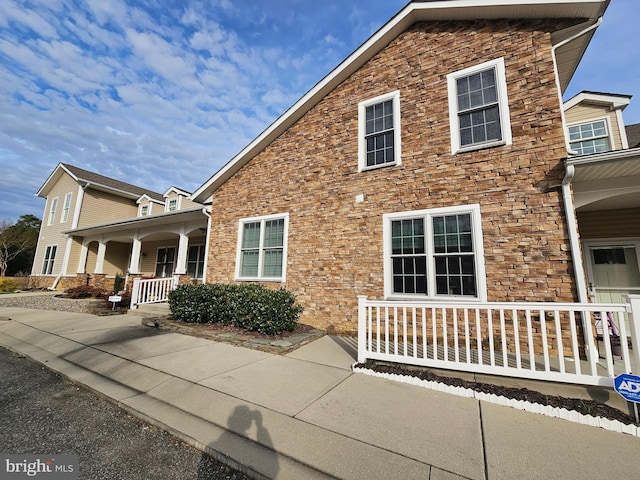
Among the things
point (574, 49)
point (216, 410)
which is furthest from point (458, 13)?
point (216, 410)

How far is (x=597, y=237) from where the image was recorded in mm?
6754

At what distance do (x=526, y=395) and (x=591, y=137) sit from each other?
31.2 ft

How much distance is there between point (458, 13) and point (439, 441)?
8399 millimetres

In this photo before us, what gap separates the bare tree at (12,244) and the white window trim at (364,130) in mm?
31480

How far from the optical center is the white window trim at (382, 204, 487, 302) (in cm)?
544

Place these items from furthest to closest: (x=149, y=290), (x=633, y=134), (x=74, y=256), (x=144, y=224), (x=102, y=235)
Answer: (x=74, y=256) < (x=102, y=235) < (x=144, y=224) < (x=633, y=134) < (x=149, y=290)

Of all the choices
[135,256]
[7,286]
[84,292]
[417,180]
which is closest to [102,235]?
[84,292]

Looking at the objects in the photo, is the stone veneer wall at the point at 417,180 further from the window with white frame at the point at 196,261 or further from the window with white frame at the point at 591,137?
the window with white frame at the point at 196,261

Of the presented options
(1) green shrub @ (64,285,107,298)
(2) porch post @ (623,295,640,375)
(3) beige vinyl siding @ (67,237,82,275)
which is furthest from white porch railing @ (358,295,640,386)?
(3) beige vinyl siding @ (67,237,82,275)

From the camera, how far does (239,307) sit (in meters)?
6.62

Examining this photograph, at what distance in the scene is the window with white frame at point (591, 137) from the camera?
8.63m

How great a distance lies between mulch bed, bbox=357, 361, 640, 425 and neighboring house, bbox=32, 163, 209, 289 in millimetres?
11305

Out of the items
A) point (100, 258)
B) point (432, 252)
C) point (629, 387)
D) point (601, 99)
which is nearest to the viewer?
point (629, 387)

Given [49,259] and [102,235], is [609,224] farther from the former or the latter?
[49,259]
